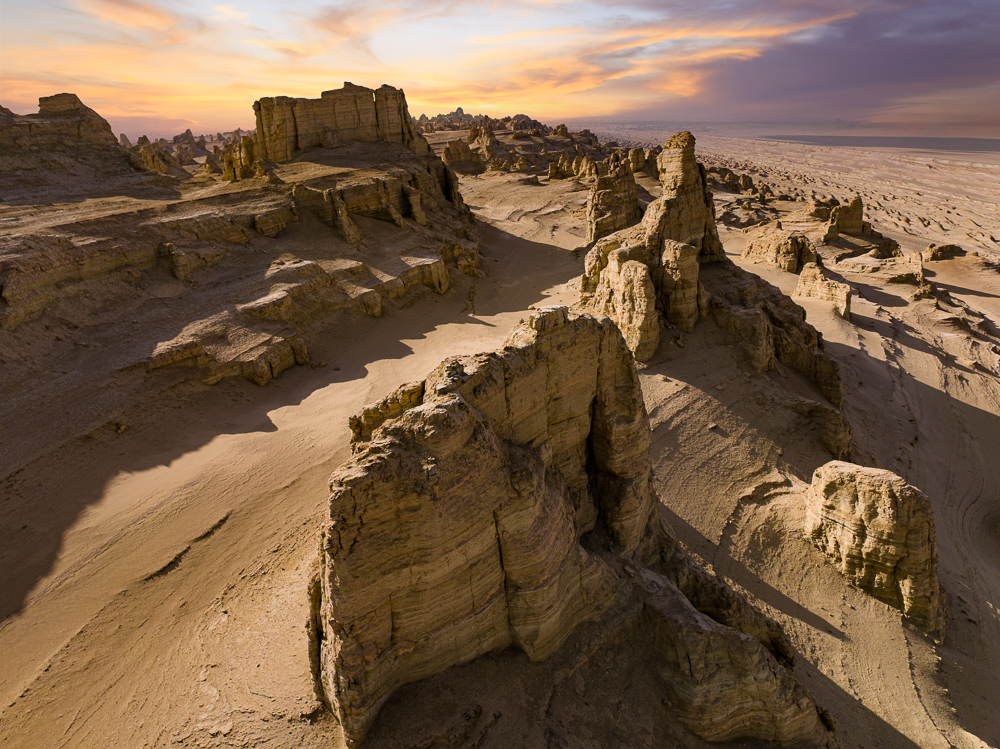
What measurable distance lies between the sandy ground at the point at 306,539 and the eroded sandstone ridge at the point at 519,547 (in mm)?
764

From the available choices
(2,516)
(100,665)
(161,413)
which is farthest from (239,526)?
(161,413)

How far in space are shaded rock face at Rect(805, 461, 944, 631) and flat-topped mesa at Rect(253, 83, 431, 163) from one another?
32862 millimetres

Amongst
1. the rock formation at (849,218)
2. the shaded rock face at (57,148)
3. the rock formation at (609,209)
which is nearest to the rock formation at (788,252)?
the rock formation at (609,209)

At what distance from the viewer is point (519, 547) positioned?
20.3ft

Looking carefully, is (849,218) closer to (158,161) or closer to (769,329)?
(769,329)

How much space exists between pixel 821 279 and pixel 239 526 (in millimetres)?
25922

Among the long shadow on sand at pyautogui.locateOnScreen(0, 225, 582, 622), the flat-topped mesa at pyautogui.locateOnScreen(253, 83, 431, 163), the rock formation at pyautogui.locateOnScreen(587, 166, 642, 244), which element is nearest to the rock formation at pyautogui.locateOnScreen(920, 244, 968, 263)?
the rock formation at pyautogui.locateOnScreen(587, 166, 642, 244)

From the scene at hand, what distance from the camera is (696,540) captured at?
454 inches

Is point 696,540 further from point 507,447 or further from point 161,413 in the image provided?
point 161,413

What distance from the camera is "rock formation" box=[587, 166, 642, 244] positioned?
33500 millimetres

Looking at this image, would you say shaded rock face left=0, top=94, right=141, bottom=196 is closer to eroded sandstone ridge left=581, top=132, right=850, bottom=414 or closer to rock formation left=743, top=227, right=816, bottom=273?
eroded sandstone ridge left=581, top=132, right=850, bottom=414

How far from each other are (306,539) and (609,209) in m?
28.6

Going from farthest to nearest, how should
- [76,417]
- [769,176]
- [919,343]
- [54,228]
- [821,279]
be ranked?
[769,176] → [821,279] → [919,343] → [54,228] → [76,417]

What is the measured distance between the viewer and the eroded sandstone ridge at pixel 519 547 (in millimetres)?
5590
